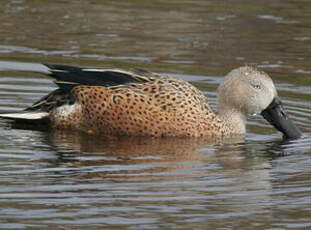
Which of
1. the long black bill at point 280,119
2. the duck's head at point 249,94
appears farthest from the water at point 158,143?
the duck's head at point 249,94

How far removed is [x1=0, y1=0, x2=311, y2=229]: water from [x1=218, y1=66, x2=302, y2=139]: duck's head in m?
0.22

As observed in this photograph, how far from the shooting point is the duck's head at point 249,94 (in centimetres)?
1117

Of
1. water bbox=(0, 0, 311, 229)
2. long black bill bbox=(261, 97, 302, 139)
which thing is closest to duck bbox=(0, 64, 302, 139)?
long black bill bbox=(261, 97, 302, 139)

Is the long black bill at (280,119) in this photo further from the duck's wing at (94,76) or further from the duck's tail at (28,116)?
the duck's tail at (28,116)

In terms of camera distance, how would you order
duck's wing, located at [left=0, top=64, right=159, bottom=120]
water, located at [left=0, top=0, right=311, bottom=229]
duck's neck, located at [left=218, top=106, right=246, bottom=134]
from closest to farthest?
water, located at [left=0, top=0, right=311, bottom=229] → duck's wing, located at [left=0, top=64, right=159, bottom=120] → duck's neck, located at [left=218, top=106, right=246, bottom=134]

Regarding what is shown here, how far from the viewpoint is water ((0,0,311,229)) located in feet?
25.9

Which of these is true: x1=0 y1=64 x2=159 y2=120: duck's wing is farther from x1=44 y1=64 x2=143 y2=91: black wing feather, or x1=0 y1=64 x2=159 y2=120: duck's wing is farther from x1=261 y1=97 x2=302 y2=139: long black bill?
x1=261 y1=97 x2=302 y2=139: long black bill

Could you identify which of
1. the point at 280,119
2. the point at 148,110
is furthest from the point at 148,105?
the point at 280,119

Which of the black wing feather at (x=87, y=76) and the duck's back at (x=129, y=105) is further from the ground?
Result: the black wing feather at (x=87, y=76)

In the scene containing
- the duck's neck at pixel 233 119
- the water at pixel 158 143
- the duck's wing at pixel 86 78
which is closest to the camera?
the water at pixel 158 143

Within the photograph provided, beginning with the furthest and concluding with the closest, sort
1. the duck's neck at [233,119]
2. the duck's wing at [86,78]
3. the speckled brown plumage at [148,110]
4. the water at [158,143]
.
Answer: the duck's neck at [233,119]
the duck's wing at [86,78]
the speckled brown plumage at [148,110]
the water at [158,143]

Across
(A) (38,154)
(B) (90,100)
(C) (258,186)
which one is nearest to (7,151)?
A: (A) (38,154)

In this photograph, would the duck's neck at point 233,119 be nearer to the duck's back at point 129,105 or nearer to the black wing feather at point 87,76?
the duck's back at point 129,105

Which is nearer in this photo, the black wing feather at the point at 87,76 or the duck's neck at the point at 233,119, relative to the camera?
the black wing feather at the point at 87,76
